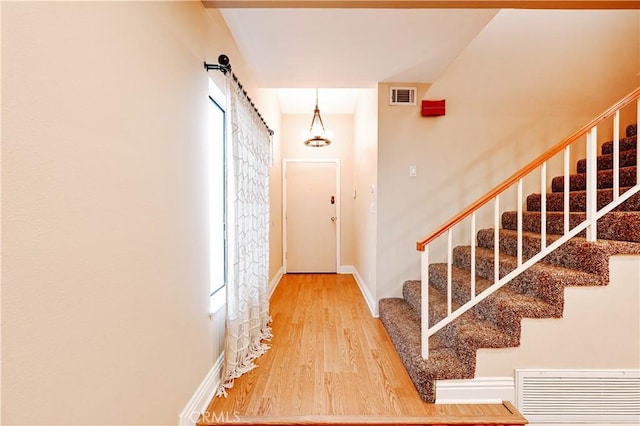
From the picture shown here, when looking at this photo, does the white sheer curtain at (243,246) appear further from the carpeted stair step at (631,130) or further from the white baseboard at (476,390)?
A: the carpeted stair step at (631,130)

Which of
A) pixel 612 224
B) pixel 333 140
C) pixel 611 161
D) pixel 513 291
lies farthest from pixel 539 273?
pixel 333 140

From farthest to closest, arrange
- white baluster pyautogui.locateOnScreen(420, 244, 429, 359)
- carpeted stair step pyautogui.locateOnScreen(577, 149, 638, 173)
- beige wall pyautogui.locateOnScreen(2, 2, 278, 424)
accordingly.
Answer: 1. carpeted stair step pyautogui.locateOnScreen(577, 149, 638, 173)
2. white baluster pyautogui.locateOnScreen(420, 244, 429, 359)
3. beige wall pyautogui.locateOnScreen(2, 2, 278, 424)

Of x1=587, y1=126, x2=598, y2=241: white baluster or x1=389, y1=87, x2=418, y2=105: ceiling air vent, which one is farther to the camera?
x1=389, y1=87, x2=418, y2=105: ceiling air vent

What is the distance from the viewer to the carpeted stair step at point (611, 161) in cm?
253

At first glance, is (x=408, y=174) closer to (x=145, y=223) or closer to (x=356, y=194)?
(x=356, y=194)

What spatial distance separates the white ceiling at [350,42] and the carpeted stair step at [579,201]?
1611 millimetres

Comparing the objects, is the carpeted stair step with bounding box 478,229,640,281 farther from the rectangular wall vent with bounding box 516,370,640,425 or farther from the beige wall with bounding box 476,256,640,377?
the rectangular wall vent with bounding box 516,370,640,425

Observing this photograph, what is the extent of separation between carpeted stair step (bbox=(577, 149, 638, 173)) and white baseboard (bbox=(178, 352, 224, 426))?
3.77 metres

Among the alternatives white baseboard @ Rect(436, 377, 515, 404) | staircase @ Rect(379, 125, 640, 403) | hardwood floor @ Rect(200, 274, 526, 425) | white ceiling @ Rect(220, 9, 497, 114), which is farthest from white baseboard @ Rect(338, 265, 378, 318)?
white ceiling @ Rect(220, 9, 497, 114)

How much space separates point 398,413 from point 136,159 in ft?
6.11

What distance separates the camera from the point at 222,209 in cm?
222

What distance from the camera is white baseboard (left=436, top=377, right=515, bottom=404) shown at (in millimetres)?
1778

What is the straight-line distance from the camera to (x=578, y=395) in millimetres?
1806

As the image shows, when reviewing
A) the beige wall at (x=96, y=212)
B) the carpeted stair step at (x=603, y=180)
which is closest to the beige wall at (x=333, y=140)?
the carpeted stair step at (x=603, y=180)
